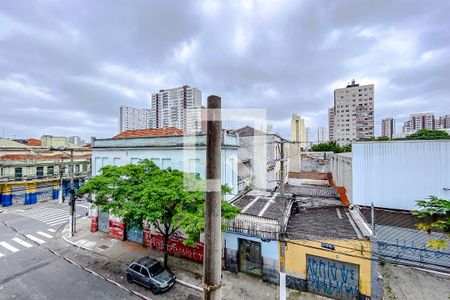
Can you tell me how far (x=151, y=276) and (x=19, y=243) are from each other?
522 inches

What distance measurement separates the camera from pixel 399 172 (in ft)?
38.0

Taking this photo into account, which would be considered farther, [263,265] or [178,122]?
[178,122]

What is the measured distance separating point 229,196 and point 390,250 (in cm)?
943

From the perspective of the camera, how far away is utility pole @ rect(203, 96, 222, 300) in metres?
3.53

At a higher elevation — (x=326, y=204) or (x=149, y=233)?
(x=326, y=204)

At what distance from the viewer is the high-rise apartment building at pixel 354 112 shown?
70750 mm

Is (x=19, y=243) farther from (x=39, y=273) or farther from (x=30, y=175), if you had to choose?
(x=30, y=175)

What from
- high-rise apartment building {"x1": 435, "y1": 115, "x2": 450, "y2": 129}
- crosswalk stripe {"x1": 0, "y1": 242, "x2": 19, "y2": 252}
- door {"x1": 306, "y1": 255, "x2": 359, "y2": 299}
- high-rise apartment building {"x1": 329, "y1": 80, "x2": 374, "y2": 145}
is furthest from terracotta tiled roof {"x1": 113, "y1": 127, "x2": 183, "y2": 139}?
high-rise apartment building {"x1": 435, "y1": 115, "x2": 450, "y2": 129}

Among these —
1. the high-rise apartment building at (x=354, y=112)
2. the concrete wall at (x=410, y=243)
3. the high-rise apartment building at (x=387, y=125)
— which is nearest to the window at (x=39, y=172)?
the concrete wall at (x=410, y=243)

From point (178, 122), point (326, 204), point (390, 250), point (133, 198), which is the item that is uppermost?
point (178, 122)

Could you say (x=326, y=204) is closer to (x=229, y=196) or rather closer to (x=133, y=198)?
(x=229, y=196)

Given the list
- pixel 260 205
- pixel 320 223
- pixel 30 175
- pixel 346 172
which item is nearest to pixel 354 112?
pixel 346 172

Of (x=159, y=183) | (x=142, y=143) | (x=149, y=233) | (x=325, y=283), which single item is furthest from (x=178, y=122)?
(x=325, y=283)

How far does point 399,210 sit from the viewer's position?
11578mm
